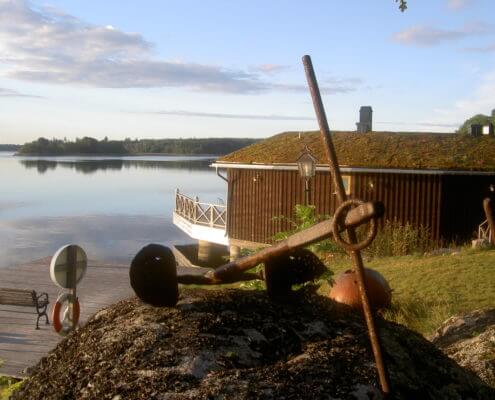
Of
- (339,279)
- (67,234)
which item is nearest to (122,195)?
(67,234)

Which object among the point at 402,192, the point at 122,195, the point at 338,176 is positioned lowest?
the point at 122,195

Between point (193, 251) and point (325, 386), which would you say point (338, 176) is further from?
point (193, 251)

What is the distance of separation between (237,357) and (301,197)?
20516 millimetres

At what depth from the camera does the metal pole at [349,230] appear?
1927mm

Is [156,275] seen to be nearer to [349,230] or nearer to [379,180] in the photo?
[349,230]

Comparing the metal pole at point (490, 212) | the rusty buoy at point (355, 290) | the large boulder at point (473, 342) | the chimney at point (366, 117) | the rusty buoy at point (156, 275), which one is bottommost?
the rusty buoy at point (355, 290)

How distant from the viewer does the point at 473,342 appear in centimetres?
427

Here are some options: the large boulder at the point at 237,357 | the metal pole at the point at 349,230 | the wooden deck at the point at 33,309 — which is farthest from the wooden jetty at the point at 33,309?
the metal pole at the point at 349,230

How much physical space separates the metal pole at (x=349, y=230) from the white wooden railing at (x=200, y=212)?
23.8m

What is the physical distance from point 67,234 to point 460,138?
101 ft

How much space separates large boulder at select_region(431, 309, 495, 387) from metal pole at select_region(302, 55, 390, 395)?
186 cm

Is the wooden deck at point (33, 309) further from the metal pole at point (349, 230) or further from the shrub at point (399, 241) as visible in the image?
the shrub at point (399, 241)

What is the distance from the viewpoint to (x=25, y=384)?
247 centimetres

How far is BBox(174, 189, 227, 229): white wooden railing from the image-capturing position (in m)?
26.4
